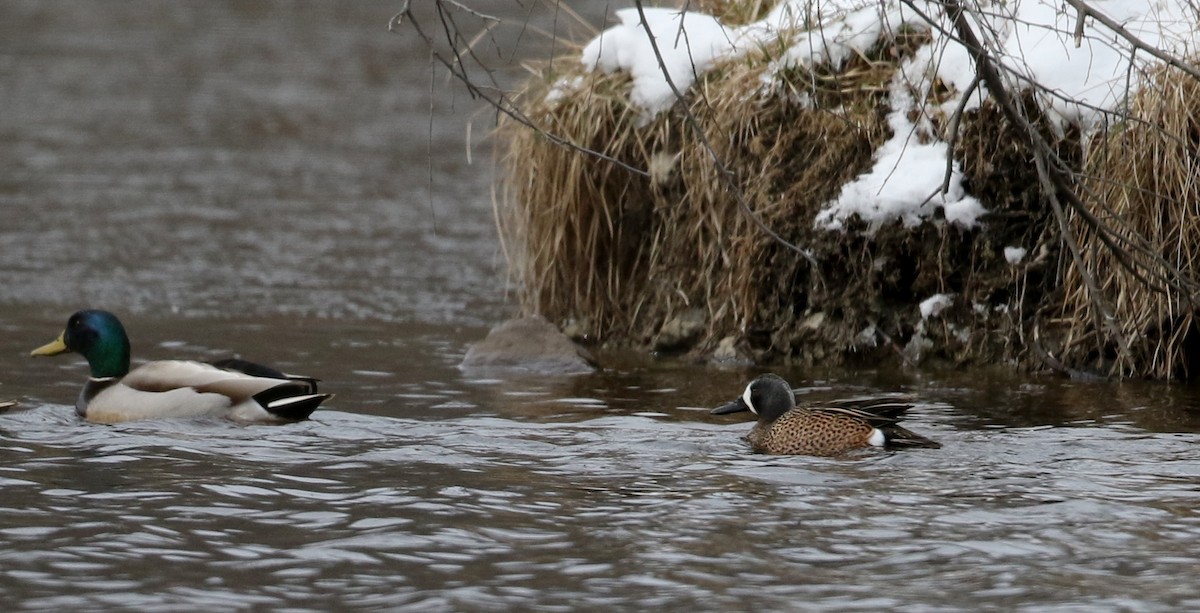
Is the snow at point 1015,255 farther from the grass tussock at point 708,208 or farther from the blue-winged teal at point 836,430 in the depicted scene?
the blue-winged teal at point 836,430

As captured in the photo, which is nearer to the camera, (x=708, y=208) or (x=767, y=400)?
(x=767, y=400)

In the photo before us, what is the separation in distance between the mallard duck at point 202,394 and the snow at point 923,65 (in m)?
2.15

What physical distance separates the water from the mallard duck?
126 millimetres

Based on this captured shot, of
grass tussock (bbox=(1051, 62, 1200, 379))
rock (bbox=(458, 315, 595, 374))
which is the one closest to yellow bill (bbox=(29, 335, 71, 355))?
rock (bbox=(458, 315, 595, 374))

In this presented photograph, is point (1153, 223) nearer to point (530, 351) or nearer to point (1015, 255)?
point (1015, 255)

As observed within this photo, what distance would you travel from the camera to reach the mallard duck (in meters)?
8.32

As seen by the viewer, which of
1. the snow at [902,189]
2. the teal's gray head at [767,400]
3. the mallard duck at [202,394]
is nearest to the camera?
the teal's gray head at [767,400]

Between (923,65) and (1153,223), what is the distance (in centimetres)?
162

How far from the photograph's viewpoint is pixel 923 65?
9.46m

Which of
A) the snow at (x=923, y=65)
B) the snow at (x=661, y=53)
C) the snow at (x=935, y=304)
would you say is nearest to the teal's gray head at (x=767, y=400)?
the snow at (x=923, y=65)

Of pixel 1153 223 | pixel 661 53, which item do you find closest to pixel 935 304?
pixel 1153 223

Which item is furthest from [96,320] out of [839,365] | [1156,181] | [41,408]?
[1156,181]

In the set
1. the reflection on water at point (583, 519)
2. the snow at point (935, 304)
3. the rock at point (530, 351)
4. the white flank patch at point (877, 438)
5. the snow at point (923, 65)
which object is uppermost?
the snow at point (923, 65)

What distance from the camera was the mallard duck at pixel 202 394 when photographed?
832 centimetres
